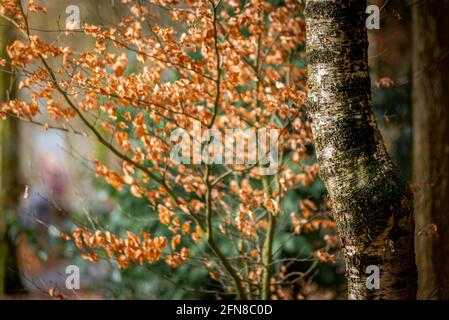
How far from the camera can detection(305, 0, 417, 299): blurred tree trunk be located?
2.59 m

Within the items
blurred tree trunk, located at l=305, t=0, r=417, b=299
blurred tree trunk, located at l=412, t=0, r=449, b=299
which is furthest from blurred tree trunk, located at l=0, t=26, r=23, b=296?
blurred tree trunk, located at l=305, t=0, r=417, b=299

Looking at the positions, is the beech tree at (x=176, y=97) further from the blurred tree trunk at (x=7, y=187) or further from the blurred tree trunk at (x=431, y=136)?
the blurred tree trunk at (x=7, y=187)

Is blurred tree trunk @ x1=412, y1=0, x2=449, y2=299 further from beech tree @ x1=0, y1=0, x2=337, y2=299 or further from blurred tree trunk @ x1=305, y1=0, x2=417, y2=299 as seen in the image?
blurred tree trunk @ x1=305, y1=0, x2=417, y2=299

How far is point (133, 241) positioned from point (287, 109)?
1584mm

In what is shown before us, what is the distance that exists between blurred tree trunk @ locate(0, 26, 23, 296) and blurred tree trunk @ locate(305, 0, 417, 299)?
655 centimetres

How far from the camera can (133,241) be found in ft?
12.1

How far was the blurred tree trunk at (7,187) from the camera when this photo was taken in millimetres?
7973

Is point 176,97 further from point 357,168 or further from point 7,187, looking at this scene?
point 7,187

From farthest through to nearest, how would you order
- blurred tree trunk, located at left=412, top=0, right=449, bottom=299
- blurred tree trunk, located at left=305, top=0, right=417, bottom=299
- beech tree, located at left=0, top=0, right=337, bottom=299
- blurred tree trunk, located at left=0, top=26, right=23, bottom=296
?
blurred tree trunk, located at left=0, top=26, right=23, bottom=296 → blurred tree trunk, located at left=412, top=0, right=449, bottom=299 → beech tree, located at left=0, top=0, right=337, bottom=299 → blurred tree trunk, located at left=305, top=0, right=417, bottom=299

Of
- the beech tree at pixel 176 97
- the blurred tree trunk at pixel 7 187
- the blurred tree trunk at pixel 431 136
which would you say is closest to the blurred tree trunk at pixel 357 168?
the beech tree at pixel 176 97

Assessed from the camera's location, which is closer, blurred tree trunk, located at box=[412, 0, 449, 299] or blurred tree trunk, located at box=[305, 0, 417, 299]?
blurred tree trunk, located at box=[305, 0, 417, 299]

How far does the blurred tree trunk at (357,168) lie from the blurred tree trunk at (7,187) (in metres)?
6.55
